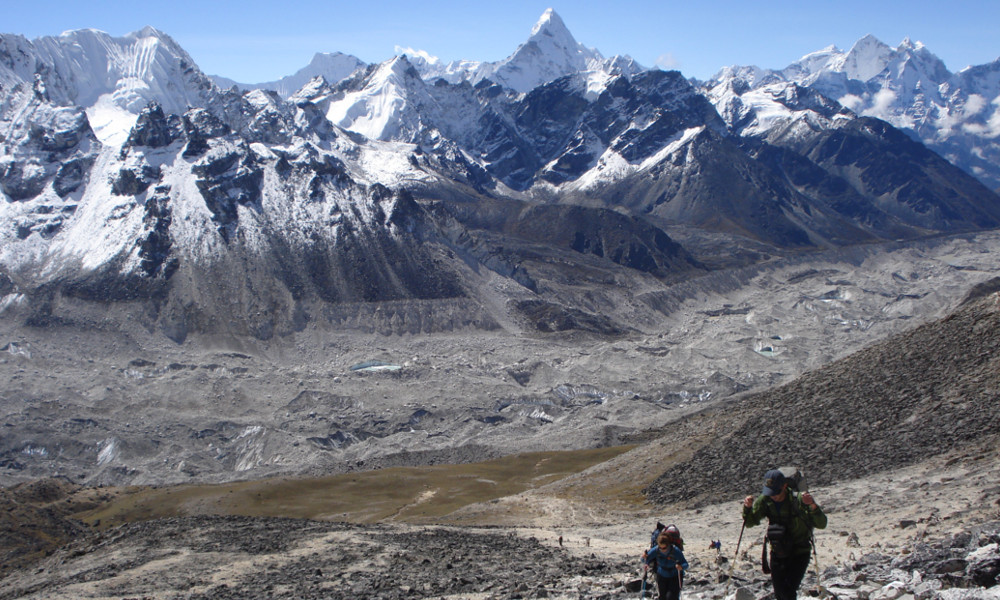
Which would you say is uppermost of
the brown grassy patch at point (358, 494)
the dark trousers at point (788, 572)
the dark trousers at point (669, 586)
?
the dark trousers at point (788, 572)

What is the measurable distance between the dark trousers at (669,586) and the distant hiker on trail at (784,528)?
2672mm

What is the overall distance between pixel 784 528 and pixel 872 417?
38679 mm

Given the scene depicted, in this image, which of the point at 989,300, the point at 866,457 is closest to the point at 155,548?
the point at 866,457

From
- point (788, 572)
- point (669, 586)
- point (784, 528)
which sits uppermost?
point (784, 528)

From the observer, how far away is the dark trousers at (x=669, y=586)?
19.9 meters

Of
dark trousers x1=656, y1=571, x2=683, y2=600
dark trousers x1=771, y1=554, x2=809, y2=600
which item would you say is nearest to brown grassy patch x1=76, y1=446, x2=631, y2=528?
dark trousers x1=656, y1=571, x2=683, y2=600

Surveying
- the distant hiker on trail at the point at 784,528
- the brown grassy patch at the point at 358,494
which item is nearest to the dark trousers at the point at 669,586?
the distant hiker on trail at the point at 784,528

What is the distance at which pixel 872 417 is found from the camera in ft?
172

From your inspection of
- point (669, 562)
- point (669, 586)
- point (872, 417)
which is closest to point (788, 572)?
point (669, 562)

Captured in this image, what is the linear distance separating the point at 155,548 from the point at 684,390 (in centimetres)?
13793

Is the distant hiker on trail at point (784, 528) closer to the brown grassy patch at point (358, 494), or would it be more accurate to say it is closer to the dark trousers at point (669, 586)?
the dark trousers at point (669, 586)

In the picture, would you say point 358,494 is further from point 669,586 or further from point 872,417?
point 669,586

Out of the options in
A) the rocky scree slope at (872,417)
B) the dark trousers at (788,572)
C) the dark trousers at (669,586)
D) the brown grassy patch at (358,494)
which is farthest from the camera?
the brown grassy patch at (358,494)

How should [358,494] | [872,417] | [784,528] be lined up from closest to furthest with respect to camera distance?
[784,528] → [872,417] → [358,494]
